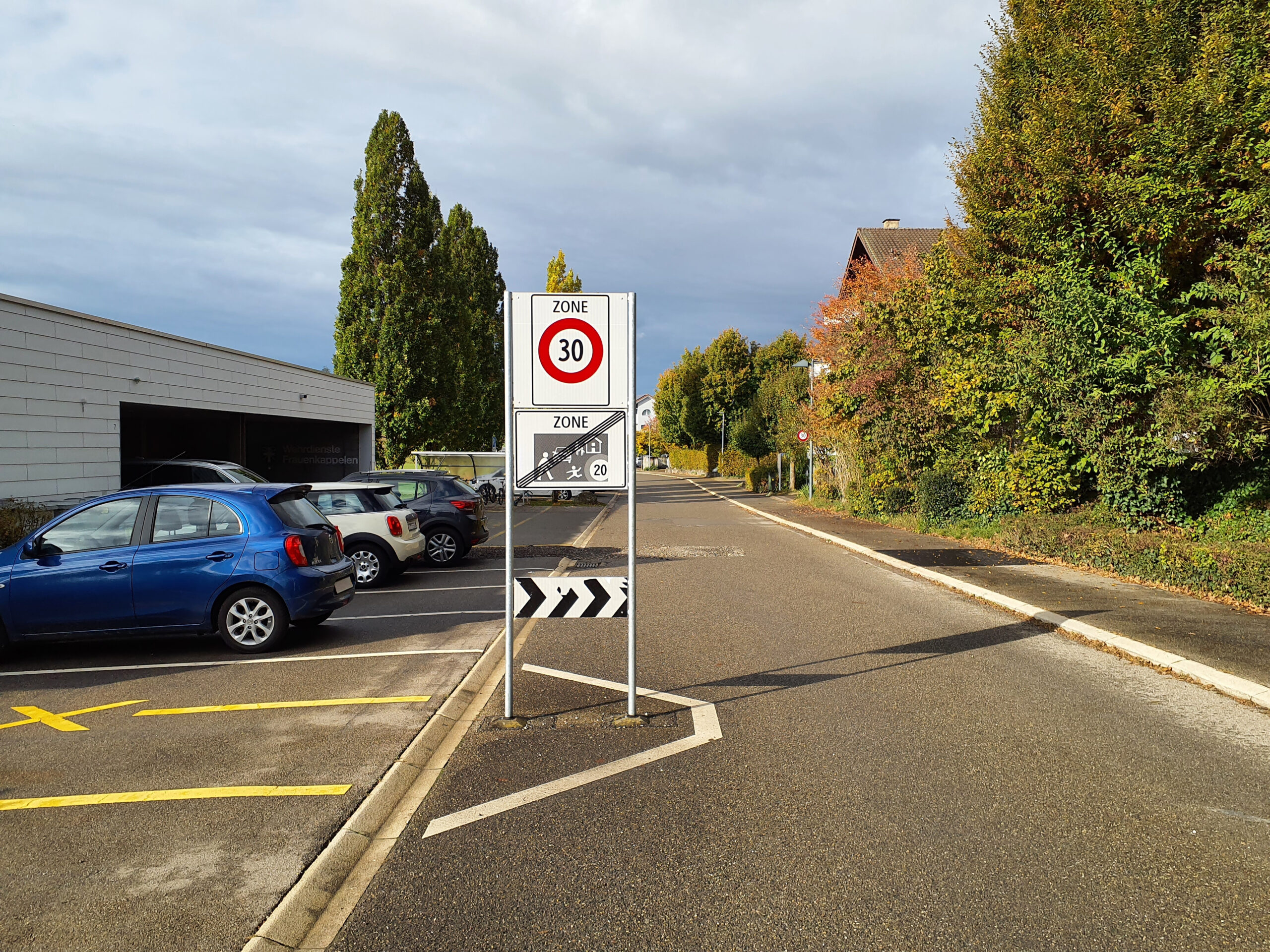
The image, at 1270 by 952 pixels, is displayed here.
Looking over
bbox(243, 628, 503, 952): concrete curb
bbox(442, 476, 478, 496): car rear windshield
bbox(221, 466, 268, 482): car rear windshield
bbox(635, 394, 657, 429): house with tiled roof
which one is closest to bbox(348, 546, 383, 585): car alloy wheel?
bbox(442, 476, 478, 496): car rear windshield

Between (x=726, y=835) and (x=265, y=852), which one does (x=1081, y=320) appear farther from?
(x=265, y=852)

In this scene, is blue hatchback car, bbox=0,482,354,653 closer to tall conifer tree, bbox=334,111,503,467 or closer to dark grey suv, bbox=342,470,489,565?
dark grey suv, bbox=342,470,489,565

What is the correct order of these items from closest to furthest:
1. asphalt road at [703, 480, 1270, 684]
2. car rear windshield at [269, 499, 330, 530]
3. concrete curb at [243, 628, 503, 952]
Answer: concrete curb at [243, 628, 503, 952] → asphalt road at [703, 480, 1270, 684] → car rear windshield at [269, 499, 330, 530]

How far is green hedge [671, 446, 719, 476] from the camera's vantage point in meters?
77.2

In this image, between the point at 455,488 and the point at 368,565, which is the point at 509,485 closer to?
the point at 368,565

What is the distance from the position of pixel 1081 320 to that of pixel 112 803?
13.5 meters

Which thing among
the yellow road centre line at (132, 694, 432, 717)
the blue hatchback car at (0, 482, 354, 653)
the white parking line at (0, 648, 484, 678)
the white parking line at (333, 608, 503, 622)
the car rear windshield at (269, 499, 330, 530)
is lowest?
the white parking line at (333, 608, 503, 622)

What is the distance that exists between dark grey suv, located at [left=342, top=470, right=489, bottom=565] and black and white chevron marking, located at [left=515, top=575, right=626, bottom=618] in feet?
31.9

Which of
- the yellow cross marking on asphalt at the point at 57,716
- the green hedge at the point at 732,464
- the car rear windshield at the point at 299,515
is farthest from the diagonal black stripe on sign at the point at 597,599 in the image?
the green hedge at the point at 732,464

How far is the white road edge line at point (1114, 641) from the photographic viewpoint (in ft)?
21.8

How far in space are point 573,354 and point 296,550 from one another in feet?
13.0

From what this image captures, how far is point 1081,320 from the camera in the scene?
1330 cm

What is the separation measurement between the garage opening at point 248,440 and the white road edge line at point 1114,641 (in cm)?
1477

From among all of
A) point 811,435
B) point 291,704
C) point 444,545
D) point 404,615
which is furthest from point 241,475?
point 811,435
